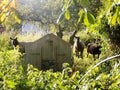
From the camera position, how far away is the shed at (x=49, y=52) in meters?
13.6

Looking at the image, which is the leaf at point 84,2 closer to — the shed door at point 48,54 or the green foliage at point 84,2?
the green foliage at point 84,2

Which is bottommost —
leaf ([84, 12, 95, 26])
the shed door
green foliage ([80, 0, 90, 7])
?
the shed door

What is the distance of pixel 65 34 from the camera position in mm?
26547

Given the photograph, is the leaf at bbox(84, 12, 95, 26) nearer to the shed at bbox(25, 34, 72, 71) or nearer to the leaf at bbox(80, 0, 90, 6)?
the leaf at bbox(80, 0, 90, 6)

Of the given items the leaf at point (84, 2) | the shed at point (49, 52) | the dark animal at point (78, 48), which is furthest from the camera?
the dark animal at point (78, 48)

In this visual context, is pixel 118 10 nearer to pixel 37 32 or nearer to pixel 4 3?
pixel 4 3

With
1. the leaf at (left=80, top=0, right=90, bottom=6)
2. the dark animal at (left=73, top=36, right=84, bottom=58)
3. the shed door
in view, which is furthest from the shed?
the leaf at (left=80, top=0, right=90, bottom=6)

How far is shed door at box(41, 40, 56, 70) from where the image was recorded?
13.7m

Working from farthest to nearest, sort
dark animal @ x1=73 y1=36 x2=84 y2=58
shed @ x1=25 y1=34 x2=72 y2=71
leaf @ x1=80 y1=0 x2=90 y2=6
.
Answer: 1. dark animal @ x1=73 y1=36 x2=84 y2=58
2. shed @ x1=25 y1=34 x2=72 y2=71
3. leaf @ x1=80 y1=0 x2=90 y2=6

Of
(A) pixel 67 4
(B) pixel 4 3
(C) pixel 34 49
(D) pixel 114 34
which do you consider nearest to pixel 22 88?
(B) pixel 4 3

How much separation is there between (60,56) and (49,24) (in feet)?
32.6

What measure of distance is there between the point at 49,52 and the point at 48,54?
10 cm

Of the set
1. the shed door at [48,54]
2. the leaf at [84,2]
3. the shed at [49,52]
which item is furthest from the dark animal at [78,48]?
the leaf at [84,2]

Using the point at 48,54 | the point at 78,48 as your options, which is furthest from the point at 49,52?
the point at 78,48
